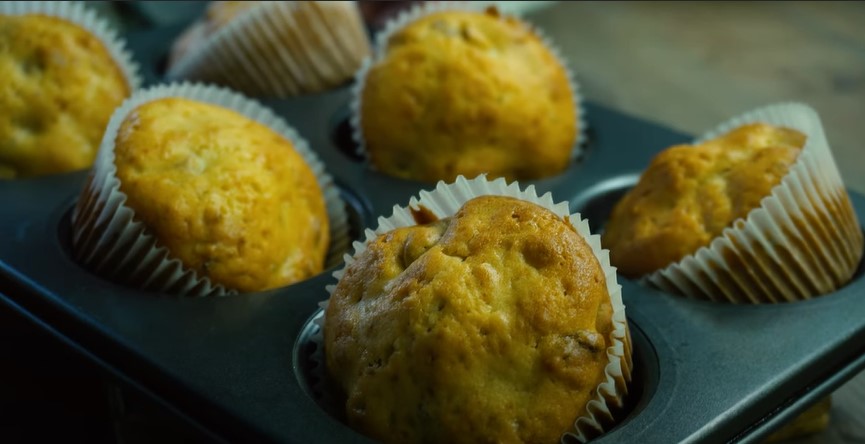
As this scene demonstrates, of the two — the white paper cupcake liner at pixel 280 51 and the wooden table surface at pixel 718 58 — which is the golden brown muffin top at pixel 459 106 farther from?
the wooden table surface at pixel 718 58

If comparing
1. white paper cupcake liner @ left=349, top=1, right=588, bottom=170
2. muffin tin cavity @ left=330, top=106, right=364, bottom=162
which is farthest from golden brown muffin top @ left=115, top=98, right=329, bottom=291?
muffin tin cavity @ left=330, top=106, right=364, bottom=162

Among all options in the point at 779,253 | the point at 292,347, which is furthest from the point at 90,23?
the point at 779,253

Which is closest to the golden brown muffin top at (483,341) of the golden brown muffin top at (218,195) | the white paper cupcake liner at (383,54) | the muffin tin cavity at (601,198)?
the golden brown muffin top at (218,195)

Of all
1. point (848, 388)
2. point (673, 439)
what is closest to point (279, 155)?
point (673, 439)

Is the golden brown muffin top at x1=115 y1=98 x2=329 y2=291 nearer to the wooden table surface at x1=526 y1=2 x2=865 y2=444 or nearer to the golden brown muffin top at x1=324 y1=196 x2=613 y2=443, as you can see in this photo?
the golden brown muffin top at x1=324 y1=196 x2=613 y2=443

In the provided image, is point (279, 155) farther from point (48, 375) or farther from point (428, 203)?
point (48, 375)

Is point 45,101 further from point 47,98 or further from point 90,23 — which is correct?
point 90,23
